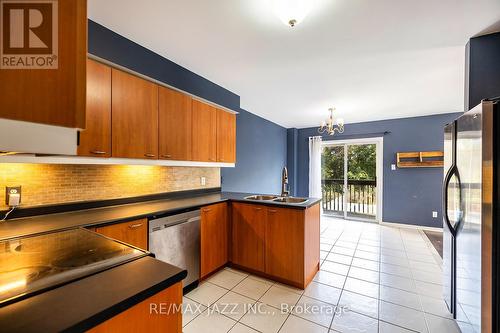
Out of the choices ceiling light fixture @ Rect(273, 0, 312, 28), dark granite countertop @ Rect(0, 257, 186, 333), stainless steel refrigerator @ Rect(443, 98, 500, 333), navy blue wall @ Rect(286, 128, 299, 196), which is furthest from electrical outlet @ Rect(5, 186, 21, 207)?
navy blue wall @ Rect(286, 128, 299, 196)

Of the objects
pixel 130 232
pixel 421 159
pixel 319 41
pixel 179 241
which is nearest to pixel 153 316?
pixel 130 232

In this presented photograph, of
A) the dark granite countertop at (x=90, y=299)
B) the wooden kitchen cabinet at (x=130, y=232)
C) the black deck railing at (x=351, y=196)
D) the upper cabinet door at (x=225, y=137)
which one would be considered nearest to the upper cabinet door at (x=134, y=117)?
the wooden kitchen cabinet at (x=130, y=232)

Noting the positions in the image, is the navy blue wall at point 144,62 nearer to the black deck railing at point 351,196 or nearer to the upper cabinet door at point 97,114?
the upper cabinet door at point 97,114

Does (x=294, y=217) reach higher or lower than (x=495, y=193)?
lower

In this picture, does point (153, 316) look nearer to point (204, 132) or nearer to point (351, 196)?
point (204, 132)

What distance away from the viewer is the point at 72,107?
0.55m

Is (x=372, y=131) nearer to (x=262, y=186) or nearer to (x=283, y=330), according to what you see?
(x=262, y=186)

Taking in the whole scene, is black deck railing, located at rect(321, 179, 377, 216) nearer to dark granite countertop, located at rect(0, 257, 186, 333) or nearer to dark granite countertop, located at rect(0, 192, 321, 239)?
dark granite countertop, located at rect(0, 192, 321, 239)

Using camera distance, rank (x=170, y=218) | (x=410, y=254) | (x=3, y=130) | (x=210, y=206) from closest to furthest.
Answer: (x=3, y=130), (x=170, y=218), (x=210, y=206), (x=410, y=254)

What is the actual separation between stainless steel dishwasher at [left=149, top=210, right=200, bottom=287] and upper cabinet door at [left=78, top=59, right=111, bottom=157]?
0.76 meters

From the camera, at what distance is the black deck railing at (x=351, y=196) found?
5348mm

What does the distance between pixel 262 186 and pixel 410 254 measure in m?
2.89

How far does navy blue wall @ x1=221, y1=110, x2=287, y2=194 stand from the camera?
4172 millimetres

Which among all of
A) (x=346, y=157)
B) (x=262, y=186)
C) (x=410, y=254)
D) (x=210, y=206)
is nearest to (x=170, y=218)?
(x=210, y=206)
